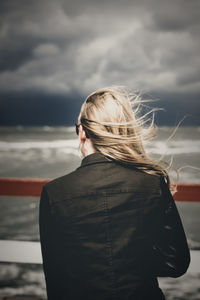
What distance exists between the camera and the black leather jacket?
896mm

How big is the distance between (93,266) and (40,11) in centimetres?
234

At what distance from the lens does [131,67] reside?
8.16ft

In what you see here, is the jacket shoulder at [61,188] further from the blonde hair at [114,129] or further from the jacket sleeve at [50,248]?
the blonde hair at [114,129]

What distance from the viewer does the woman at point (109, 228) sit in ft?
2.94

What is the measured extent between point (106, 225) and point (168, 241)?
0.26 meters

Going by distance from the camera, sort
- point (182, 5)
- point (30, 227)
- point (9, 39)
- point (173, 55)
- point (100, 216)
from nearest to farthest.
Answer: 1. point (100, 216)
2. point (182, 5)
3. point (173, 55)
4. point (9, 39)
5. point (30, 227)

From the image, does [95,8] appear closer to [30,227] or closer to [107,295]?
[107,295]

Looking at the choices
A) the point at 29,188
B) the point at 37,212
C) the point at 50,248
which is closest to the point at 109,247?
the point at 50,248

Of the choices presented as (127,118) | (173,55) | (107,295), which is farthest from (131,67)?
(107,295)

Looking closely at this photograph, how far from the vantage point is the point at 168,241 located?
0.98m

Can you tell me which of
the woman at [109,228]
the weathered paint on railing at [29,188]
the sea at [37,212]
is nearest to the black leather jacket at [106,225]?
the woman at [109,228]

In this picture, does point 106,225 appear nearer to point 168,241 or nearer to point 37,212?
point 168,241

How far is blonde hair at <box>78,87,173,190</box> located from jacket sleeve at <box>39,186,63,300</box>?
0.29 meters

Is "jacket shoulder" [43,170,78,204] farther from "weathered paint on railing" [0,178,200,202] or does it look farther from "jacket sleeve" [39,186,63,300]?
"weathered paint on railing" [0,178,200,202]
